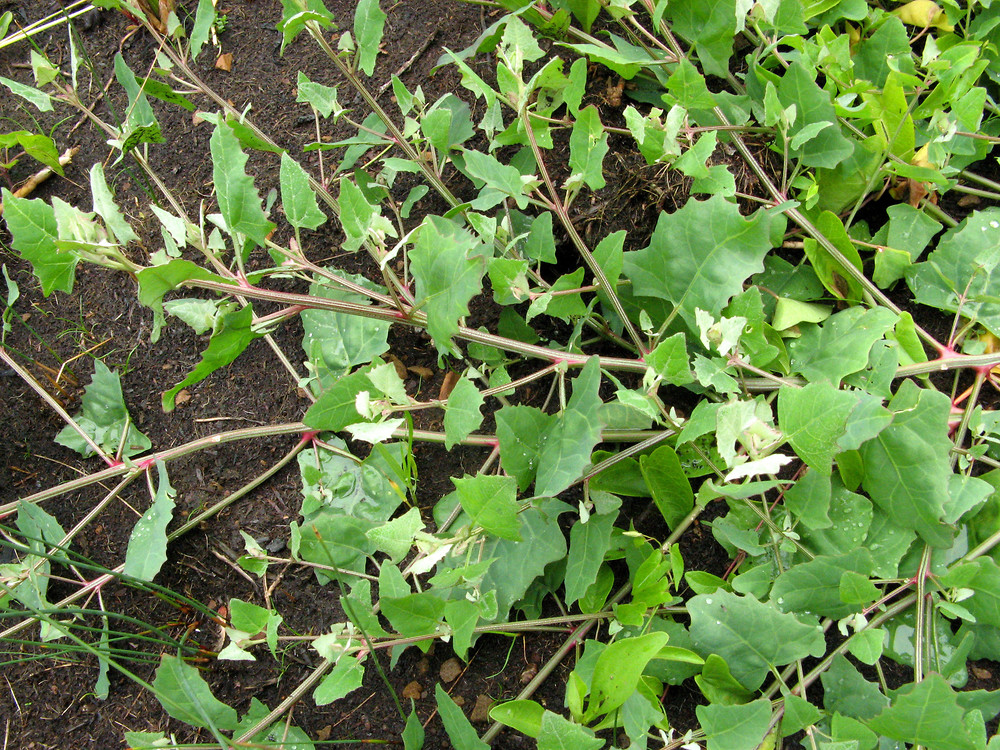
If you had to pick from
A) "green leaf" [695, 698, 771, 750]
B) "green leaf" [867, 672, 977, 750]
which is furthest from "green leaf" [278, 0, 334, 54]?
"green leaf" [867, 672, 977, 750]

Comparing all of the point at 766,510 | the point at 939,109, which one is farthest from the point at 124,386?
the point at 939,109

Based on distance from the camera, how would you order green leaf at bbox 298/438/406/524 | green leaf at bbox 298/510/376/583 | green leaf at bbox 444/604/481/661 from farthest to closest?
green leaf at bbox 298/438/406/524
green leaf at bbox 298/510/376/583
green leaf at bbox 444/604/481/661

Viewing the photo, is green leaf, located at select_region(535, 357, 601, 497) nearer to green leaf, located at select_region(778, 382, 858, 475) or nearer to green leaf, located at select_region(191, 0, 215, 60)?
green leaf, located at select_region(778, 382, 858, 475)

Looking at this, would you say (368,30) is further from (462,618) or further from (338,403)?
(462,618)

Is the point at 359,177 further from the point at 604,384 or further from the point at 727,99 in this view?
the point at 727,99

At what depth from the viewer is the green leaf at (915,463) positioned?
51.1 inches

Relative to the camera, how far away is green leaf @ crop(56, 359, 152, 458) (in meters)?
1.69

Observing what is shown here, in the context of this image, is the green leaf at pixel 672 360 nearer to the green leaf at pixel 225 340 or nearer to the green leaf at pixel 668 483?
the green leaf at pixel 668 483

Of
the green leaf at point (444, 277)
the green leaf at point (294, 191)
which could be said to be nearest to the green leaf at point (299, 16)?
the green leaf at point (294, 191)

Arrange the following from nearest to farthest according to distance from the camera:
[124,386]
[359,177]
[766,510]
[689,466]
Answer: [766,510] < [689,466] < [359,177] < [124,386]

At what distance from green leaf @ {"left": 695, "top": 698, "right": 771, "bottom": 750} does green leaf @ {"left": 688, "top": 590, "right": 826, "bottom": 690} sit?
12cm

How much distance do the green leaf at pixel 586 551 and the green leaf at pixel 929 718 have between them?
1.67 feet

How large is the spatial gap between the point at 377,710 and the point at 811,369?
1136mm

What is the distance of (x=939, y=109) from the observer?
59.8 inches
